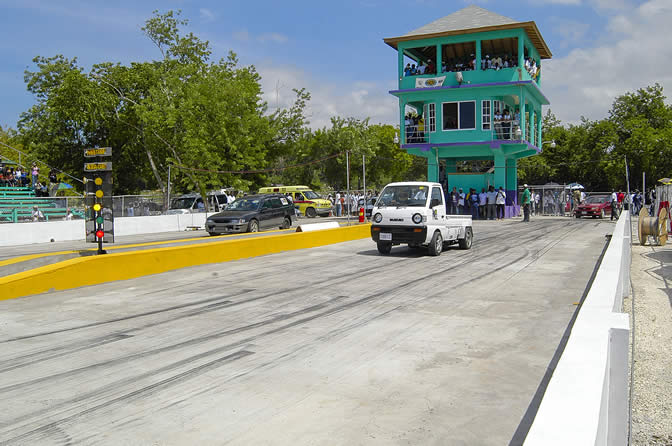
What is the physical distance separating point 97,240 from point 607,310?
32.9ft

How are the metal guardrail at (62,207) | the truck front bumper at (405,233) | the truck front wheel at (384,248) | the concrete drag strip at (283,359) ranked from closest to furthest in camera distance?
1. the concrete drag strip at (283,359)
2. the truck front bumper at (405,233)
3. the truck front wheel at (384,248)
4. the metal guardrail at (62,207)

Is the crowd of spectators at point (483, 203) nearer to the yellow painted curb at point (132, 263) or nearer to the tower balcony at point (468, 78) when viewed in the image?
the tower balcony at point (468, 78)

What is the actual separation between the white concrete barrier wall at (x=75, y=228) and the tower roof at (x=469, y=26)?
738 inches

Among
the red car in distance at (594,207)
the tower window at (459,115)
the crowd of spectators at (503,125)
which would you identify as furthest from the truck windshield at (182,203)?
the red car in distance at (594,207)

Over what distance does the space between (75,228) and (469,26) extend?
87.6 ft

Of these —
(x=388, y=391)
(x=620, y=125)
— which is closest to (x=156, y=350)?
(x=388, y=391)

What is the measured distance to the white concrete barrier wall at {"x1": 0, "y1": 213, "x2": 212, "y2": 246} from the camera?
22.9 metres

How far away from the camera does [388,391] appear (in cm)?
467

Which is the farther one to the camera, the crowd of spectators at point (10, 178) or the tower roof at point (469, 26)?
the tower roof at point (469, 26)

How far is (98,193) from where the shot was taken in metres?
11.3

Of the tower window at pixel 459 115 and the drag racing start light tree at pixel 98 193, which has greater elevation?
the tower window at pixel 459 115

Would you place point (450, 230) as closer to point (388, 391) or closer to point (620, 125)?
point (388, 391)

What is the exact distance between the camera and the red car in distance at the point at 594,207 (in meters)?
35.1

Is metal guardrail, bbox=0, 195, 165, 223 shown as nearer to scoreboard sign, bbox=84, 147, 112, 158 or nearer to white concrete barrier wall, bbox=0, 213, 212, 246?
white concrete barrier wall, bbox=0, 213, 212, 246
